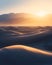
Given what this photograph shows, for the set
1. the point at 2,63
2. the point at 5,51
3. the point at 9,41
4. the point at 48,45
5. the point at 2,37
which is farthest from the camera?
the point at 2,37

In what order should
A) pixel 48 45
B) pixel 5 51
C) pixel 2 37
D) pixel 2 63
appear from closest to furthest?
pixel 2 63, pixel 5 51, pixel 48 45, pixel 2 37

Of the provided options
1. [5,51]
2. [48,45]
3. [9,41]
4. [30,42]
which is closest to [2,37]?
[9,41]

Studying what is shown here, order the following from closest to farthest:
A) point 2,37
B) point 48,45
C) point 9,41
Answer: point 48,45, point 9,41, point 2,37

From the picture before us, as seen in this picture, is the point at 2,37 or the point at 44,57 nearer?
the point at 44,57

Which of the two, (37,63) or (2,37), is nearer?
(37,63)

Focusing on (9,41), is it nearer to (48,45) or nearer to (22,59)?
(48,45)

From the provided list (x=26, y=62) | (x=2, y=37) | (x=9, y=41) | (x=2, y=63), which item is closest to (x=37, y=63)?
(x=26, y=62)

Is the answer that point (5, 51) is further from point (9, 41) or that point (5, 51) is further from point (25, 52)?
point (9, 41)

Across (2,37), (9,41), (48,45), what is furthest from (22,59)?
(2,37)
